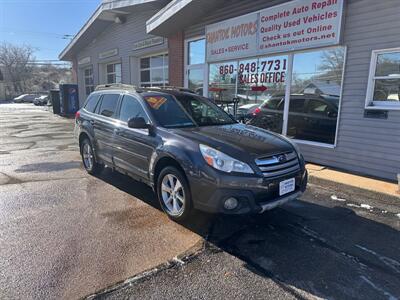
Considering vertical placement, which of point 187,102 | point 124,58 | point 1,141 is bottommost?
point 1,141

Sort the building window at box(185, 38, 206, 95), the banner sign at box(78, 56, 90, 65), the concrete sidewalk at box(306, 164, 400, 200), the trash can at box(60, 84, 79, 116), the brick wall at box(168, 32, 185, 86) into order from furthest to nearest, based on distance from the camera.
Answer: the trash can at box(60, 84, 79, 116) < the banner sign at box(78, 56, 90, 65) < the brick wall at box(168, 32, 185, 86) < the building window at box(185, 38, 206, 95) < the concrete sidewalk at box(306, 164, 400, 200)

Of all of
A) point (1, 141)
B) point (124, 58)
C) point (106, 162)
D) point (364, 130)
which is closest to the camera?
point (106, 162)

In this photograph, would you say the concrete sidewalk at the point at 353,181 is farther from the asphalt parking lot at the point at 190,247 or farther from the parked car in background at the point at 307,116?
the parked car in background at the point at 307,116

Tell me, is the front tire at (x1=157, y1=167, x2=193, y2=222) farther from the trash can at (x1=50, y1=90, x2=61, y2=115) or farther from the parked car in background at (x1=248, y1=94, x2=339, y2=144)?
the trash can at (x1=50, y1=90, x2=61, y2=115)

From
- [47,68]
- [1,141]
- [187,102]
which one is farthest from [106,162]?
[47,68]

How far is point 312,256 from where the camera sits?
3.18 metres

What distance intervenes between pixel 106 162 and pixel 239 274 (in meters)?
3.58

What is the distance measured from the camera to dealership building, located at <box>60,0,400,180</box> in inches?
228

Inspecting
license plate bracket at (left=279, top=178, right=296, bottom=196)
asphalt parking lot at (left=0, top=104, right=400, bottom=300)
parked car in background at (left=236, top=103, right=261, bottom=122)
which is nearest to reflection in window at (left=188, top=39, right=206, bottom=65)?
parked car in background at (left=236, top=103, right=261, bottom=122)

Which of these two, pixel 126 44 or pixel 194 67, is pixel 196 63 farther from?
pixel 126 44

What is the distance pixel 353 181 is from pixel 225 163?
142 inches

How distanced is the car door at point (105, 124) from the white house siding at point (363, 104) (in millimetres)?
4804

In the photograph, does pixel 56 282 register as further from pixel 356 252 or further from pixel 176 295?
pixel 356 252

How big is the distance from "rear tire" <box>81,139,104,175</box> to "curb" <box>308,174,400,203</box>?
4408 mm
